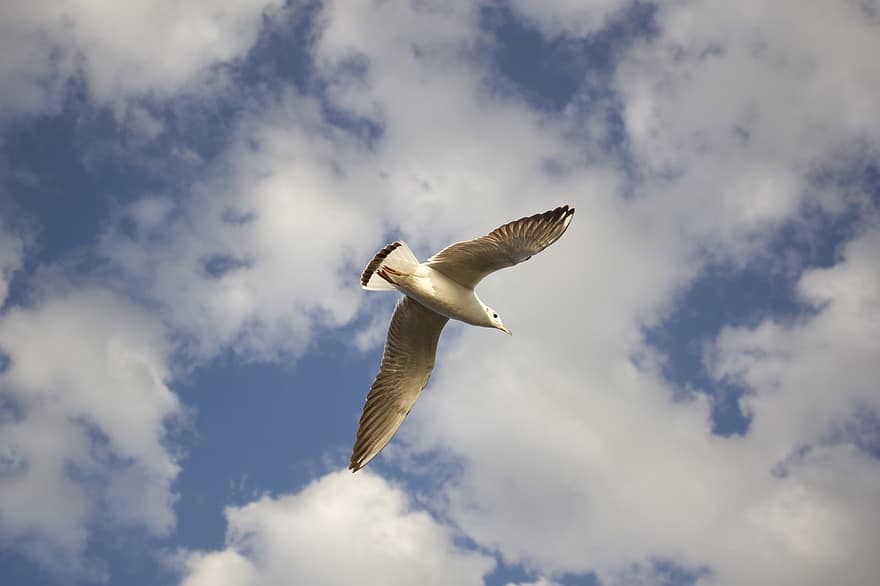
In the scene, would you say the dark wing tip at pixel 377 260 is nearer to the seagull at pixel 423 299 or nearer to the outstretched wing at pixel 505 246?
the seagull at pixel 423 299

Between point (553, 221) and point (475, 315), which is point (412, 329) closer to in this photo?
point (475, 315)

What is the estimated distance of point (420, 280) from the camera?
1202 cm

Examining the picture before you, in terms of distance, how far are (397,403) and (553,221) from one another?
177 inches

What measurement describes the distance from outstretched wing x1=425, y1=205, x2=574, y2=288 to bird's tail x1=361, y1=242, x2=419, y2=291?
12.8 inches

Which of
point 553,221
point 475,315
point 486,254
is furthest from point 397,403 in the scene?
point 553,221

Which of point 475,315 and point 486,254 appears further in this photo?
point 475,315

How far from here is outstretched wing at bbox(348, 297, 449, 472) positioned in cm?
1323

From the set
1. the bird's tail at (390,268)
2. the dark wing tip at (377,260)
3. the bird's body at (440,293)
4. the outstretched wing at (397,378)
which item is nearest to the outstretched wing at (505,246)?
the bird's body at (440,293)

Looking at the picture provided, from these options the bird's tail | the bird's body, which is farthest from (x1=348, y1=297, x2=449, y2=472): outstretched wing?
the bird's tail

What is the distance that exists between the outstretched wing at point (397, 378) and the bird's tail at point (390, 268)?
1200 mm

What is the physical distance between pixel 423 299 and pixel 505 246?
181cm

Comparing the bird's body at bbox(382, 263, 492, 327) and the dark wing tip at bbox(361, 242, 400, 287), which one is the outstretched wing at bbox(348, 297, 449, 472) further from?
the dark wing tip at bbox(361, 242, 400, 287)

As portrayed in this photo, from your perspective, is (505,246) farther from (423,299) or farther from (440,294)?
(423,299)

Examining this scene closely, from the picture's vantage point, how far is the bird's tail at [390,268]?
1169 cm
